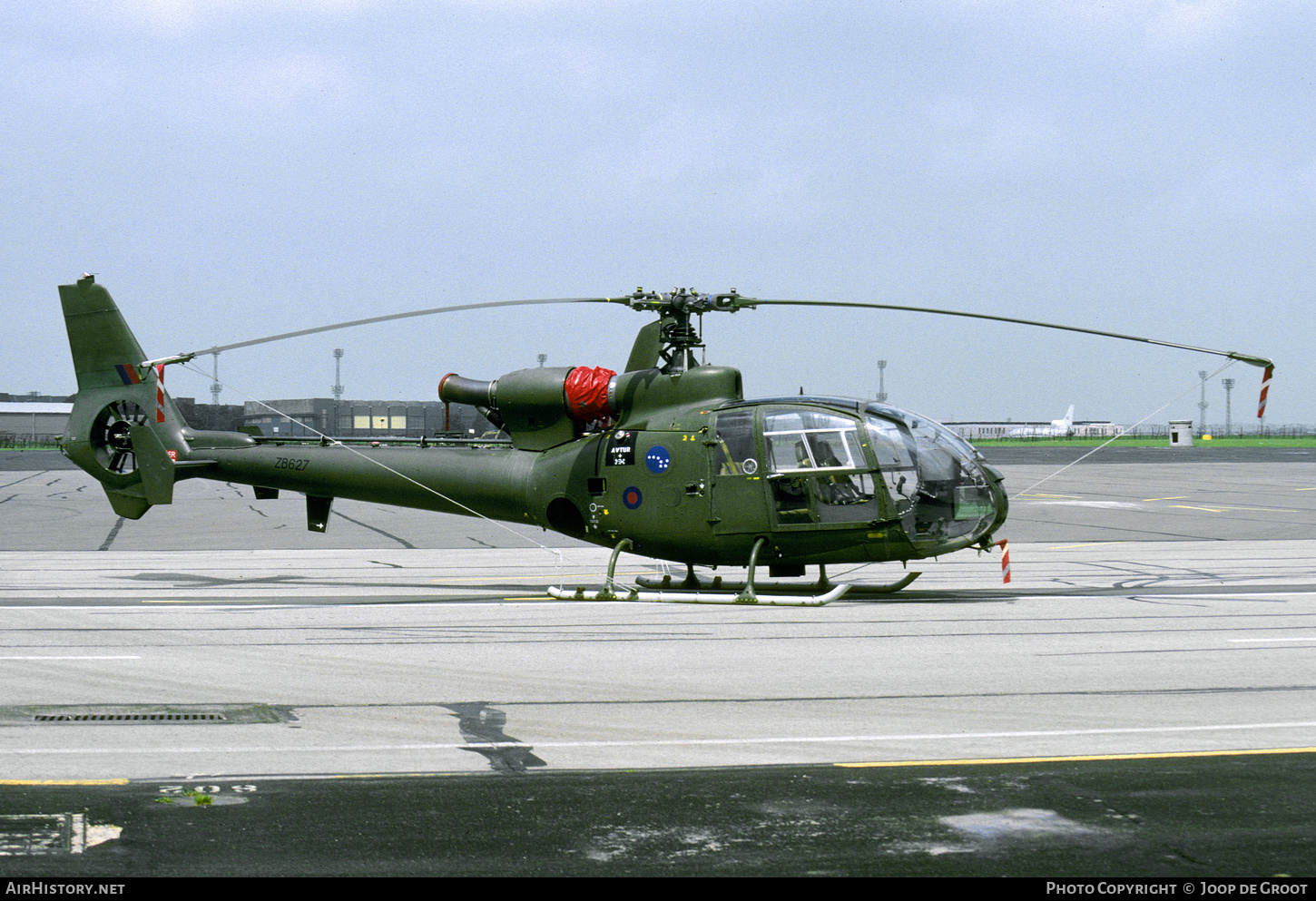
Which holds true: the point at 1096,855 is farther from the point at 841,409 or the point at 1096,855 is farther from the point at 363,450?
the point at 363,450

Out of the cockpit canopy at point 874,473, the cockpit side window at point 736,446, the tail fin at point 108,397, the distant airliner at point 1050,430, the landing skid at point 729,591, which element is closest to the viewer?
the cockpit canopy at point 874,473

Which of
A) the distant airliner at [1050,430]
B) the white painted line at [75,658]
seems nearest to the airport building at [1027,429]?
the distant airliner at [1050,430]

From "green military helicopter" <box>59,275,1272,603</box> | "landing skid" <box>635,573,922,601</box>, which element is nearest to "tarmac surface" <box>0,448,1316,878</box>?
"landing skid" <box>635,573,922,601</box>

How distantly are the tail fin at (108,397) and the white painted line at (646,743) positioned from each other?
1058cm

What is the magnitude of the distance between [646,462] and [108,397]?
8419mm

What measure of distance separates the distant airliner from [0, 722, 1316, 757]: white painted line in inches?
5633

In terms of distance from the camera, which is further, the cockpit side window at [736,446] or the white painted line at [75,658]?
the cockpit side window at [736,446]

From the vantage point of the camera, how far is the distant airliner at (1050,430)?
483ft

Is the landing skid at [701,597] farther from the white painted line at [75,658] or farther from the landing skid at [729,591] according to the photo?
the white painted line at [75,658]

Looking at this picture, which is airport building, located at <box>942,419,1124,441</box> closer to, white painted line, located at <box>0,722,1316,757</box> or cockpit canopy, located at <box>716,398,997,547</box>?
cockpit canopy, located at <box>716,398,997,547</box>

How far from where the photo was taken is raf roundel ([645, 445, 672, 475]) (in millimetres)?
14797

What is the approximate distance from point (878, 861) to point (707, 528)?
30.9 feet

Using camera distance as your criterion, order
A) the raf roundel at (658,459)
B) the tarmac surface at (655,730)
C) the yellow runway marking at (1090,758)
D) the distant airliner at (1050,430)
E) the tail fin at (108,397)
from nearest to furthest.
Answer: the tarmac surface at (655,730) → the yellow runway marking at (1090,758) → the raf roundel at (658,459) → the tail fin at (108,397) → the distant airliner at (1050,430)

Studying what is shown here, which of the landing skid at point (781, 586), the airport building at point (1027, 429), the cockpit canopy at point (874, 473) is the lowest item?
the landing skid at point (781, 586)
